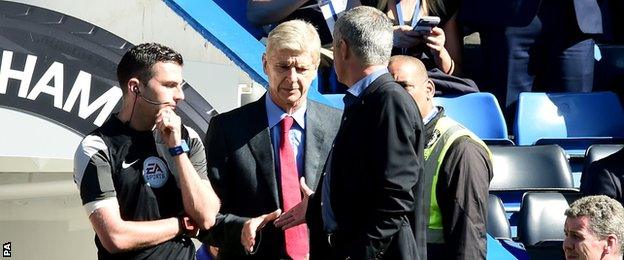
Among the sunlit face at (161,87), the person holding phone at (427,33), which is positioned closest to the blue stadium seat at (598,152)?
the person holding phone at (427,33)

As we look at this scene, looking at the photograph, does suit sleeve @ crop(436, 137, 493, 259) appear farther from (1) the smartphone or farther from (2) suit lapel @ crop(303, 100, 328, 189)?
(1) the smartphone

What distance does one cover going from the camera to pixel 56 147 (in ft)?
17.3

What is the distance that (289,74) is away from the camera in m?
4.32

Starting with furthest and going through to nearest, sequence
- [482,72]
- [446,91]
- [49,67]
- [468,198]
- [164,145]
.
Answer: [482,72], [446,91], [49,67], [468,198], [164,145]

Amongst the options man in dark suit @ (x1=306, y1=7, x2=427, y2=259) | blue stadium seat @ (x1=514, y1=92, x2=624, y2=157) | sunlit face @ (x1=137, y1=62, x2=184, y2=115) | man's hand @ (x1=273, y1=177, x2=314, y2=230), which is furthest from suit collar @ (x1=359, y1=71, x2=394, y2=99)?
blue stadium seat @ (x1=514, y1=92, x2=624, y2=157)

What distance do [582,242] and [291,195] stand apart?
129cm

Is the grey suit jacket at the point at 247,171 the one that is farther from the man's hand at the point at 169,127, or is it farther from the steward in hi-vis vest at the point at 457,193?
the steward in hi-vis vest at the point at 457,193

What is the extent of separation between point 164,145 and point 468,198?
51.4 inches

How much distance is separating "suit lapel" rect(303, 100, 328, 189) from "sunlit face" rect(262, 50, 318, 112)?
7 centimetres

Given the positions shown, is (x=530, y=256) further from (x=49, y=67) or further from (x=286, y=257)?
(x=49, y=67)

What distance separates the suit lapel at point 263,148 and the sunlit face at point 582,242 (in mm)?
1315

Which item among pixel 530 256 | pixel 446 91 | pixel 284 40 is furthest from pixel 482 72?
pixel 284 40

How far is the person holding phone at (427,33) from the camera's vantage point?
6531 millimetres

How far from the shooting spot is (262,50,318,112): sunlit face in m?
4.32
